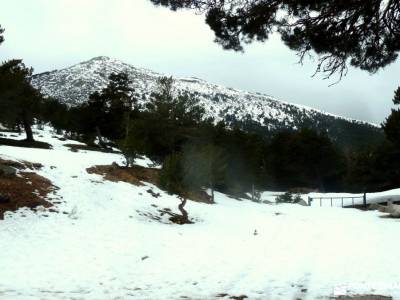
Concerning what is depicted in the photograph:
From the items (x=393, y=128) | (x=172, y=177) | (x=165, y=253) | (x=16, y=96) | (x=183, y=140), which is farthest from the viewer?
(x=393, y=128)

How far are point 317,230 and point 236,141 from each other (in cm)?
3369

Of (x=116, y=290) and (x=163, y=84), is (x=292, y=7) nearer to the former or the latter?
(x=116, y=290)

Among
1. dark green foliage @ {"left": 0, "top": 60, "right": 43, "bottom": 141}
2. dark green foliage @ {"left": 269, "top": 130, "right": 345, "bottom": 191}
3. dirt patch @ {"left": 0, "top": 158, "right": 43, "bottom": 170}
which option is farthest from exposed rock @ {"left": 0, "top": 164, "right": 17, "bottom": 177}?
dark green foliage @ {"left": 269, "top": 130, "right": 345, "bottom": 191}

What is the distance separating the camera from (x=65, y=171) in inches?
950

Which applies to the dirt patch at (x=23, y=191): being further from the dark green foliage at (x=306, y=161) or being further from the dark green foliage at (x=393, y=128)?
the dark green foliage at (x=306, y=161)

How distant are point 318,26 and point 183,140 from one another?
125ft

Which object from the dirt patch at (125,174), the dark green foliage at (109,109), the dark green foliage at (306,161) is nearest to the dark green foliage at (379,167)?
the dark green foliage at (306,161)

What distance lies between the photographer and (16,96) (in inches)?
1594

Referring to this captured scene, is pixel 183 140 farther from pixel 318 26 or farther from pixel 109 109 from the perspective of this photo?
pixel 318 26

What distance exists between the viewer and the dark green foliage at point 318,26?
9.27 metres

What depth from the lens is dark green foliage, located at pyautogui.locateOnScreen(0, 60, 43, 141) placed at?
37.4 metres

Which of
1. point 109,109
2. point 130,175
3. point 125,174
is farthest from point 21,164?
point 109,109

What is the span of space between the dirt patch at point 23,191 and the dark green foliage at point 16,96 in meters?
19.0

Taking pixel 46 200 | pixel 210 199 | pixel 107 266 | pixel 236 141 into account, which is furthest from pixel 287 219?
pixel 236 141
